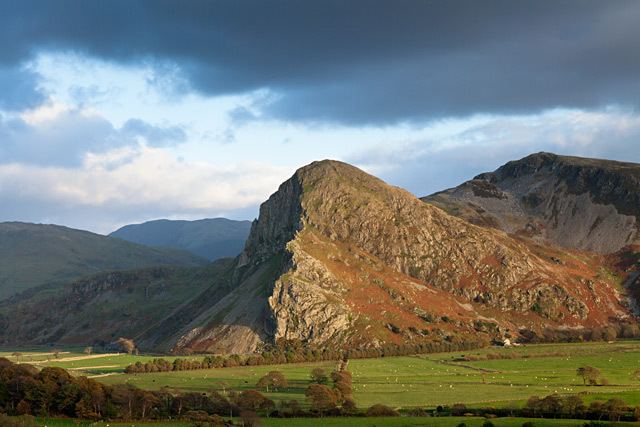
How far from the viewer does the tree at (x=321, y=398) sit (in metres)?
141

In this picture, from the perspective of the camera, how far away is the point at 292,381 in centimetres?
19125

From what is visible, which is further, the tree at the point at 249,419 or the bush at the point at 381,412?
the bush at the point at 381,412

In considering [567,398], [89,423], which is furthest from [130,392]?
[567,398]

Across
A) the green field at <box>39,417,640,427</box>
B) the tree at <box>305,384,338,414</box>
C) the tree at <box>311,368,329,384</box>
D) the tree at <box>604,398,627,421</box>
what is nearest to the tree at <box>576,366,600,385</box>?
the tree at <box>604,398,627,421</box>

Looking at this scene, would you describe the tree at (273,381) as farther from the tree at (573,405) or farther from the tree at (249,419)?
the tree at (573,405)

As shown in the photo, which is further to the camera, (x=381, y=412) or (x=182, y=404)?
(x=182, y=404)

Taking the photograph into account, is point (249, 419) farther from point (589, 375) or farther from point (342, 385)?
point (589, 375)

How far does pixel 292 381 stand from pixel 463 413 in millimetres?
65161

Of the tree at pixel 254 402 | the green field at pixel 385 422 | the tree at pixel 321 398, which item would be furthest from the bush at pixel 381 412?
the tree at pixel 254 402

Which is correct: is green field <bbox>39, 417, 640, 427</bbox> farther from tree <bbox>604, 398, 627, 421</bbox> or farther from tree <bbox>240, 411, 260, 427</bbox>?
tree <bbox>604, 398, 627, 421</bbox>

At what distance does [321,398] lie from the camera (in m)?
142

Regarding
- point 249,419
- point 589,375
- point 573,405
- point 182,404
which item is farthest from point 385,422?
point 589,375

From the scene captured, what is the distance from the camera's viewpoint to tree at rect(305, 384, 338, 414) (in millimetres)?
141125

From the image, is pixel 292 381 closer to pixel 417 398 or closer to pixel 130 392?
pixel 417 398
